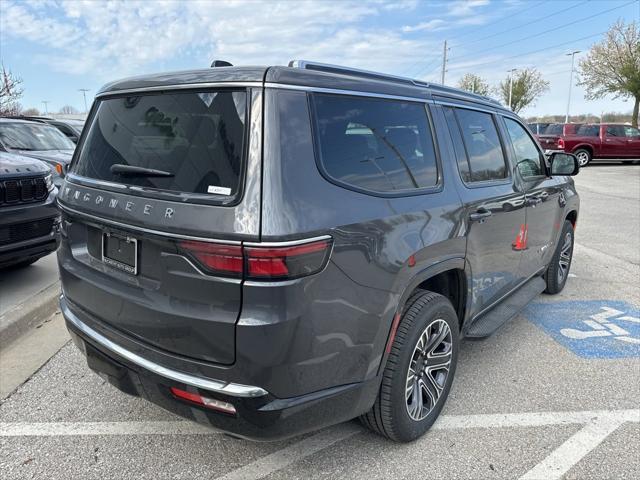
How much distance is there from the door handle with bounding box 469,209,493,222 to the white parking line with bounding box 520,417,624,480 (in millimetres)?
1341

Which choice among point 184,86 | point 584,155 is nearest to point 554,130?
point 584,155

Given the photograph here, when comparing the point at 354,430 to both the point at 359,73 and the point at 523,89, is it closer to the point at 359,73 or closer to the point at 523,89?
the point at 359,73

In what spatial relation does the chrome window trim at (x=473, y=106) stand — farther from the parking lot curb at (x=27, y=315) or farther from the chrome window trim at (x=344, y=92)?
the parking lot curb at (x=27, y=315)

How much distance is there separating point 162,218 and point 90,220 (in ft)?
1.95

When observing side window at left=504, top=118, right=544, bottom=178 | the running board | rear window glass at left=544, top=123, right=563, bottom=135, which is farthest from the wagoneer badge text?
rear window glass at left=544, top=123, right=563, bottom=135

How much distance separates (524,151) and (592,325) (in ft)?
5.45

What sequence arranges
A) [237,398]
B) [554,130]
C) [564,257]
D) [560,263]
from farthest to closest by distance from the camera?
[554,130], [564,257], [560,263], [237,398]

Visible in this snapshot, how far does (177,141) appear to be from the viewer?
2129 millimetres

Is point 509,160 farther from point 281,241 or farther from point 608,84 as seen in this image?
point 608,84

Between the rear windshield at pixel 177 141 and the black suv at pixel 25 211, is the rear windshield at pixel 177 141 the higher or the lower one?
the higher one

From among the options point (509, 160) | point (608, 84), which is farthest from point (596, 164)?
point (509, 160)

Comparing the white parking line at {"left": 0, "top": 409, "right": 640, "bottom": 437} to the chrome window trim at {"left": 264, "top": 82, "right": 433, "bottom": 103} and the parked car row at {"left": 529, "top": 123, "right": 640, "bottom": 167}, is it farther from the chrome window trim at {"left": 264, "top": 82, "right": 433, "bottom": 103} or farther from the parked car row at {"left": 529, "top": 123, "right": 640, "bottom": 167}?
the parked car row at {"left": 529, "top": 123, "right": 640, "bottom": 167}

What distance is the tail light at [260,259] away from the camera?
1.84 metres

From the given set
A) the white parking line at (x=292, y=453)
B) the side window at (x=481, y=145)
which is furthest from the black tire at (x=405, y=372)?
the side window at (x=481, y=145)
